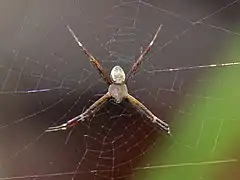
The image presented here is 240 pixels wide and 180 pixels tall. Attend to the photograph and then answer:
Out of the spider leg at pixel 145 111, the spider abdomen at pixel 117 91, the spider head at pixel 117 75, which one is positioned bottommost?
the spider leg at pixel 145 111

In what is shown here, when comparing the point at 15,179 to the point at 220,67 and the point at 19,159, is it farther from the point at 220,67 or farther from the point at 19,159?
the point at 220,67

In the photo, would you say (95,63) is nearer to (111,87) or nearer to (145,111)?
(111,87)

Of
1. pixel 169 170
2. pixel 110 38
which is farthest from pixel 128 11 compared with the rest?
pixel 169 170

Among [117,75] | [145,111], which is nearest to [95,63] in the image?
[117,75]

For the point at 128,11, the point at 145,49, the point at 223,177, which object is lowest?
the point at 223,177

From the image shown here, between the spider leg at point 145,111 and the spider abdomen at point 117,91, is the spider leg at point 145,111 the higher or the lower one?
the lower one

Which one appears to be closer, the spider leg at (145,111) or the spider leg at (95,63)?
the spider leg at (95,63)
